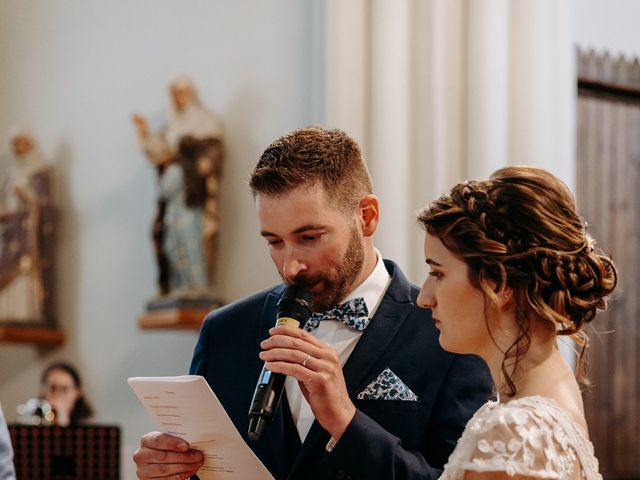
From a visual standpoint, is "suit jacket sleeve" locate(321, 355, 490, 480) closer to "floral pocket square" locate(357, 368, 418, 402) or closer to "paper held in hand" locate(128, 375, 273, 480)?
"floral pocket square" locate(357, 368, 418, 402)

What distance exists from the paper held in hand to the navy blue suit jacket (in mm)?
165

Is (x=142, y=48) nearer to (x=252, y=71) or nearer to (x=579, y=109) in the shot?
(x=252, y=71)

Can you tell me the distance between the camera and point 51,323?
23.8 feet

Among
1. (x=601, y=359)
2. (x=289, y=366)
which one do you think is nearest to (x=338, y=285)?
(x=289, y=366)

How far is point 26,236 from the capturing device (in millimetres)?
7320

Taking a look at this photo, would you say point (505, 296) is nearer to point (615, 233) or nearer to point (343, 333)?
point (343, 333)

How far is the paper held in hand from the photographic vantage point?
2455mm

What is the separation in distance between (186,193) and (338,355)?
3818 millimetres

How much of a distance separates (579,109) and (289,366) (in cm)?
394

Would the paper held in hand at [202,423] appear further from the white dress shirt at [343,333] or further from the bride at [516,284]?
the bride at [516,284]

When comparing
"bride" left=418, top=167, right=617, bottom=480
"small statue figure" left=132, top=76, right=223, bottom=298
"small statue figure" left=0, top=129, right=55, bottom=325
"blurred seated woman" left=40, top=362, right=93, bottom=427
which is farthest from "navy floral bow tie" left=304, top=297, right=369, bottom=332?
"small statue figure" left=0, top=129, right=55, bottom=325

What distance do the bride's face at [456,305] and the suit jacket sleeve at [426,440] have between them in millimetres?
334

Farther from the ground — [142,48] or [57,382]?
[142,48]

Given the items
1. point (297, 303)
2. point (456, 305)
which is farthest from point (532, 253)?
point (297, 303)
